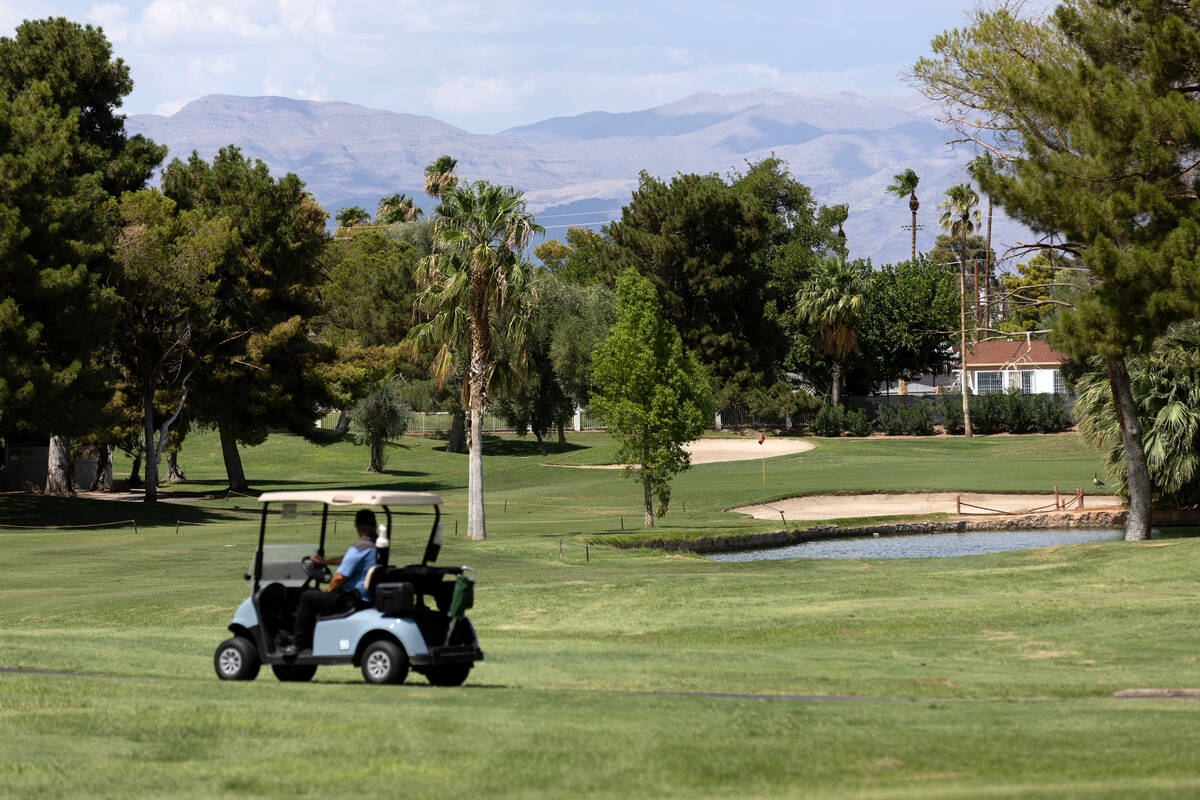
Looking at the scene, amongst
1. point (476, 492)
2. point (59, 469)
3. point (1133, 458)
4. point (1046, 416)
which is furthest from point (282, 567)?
point (1046, 416)

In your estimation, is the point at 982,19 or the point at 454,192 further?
the point at 454,192

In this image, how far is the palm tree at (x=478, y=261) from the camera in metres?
36.1

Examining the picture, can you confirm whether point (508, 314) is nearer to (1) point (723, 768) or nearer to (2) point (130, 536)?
(2) point (130, 536)

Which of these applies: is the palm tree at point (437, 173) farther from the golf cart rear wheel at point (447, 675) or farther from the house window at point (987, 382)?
the golf cart rear wheel at point (447, 675)

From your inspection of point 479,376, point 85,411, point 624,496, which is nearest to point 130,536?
point 85,411

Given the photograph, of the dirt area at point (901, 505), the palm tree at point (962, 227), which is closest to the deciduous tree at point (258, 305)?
the dirt area at point (901, 505)

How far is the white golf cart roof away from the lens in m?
12.8

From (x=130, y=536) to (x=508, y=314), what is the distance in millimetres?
14843

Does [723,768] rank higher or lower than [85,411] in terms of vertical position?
lower

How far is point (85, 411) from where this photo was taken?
4594 cm

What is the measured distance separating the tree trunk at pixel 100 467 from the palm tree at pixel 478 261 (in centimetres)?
3208

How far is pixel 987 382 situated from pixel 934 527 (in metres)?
63.5

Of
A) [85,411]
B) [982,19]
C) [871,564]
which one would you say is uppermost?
[982,19]

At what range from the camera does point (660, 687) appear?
13266 mm
